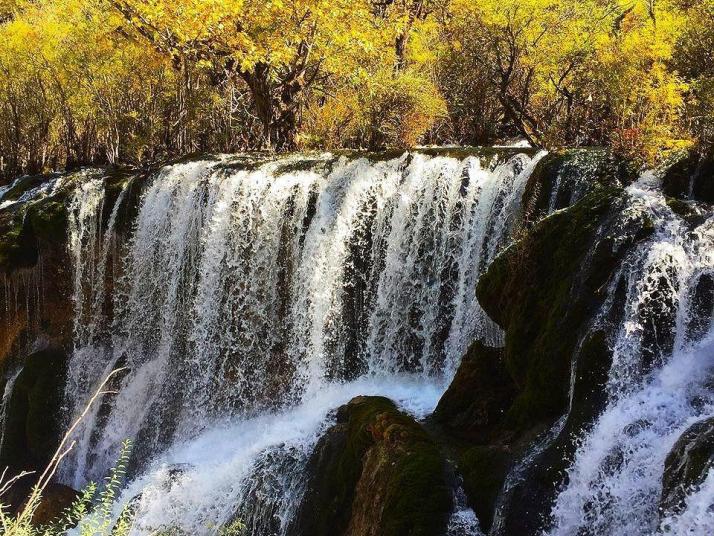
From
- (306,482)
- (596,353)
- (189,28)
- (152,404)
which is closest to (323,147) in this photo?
(189,28)

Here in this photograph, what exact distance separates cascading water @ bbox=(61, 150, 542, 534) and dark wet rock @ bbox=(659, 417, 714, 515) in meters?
3.57

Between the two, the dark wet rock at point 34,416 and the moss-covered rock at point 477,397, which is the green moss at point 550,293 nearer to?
the moss-covered rock at point 477,397

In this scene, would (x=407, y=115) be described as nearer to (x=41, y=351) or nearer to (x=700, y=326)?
(x=41, y=351)

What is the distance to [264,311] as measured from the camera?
10.2 metres

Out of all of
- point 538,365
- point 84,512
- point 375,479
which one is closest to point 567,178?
point 538,365

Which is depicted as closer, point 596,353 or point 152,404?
point 596,353

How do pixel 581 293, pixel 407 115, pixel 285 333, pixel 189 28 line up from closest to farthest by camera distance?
pixel 581 293 < pixel 285 333 < pixel 189 28 < pixel 407 115

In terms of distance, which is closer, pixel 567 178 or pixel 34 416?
pixel 567 178

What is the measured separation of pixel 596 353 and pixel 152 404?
7.65 m

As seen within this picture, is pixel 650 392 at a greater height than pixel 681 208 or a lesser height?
lesser

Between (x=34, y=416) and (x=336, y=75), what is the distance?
895 cm

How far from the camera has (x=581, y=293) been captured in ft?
18.6

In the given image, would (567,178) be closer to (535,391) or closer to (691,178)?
(691,178)

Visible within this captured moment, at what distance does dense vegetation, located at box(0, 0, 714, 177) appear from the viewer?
36.0 feet
